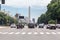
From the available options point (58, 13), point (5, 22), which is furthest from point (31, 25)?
point (5, 22)

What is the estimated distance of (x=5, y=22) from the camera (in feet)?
430

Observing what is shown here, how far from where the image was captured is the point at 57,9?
355 ft

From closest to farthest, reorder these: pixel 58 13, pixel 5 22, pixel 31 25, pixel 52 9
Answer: pixel 31 25 < pixel 58 13 < pixel 52 9 < pixel 5 22

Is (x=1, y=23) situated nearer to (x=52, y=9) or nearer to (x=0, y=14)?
(x=0, y=14)

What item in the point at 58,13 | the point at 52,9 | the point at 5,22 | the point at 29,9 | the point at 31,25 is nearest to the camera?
the point at 31,25

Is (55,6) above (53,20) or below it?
above

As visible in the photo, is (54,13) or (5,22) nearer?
(54,13)

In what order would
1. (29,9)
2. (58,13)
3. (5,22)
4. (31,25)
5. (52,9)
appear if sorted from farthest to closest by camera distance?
(29,9), (5,22), (52,9), (58,13), (31,25)

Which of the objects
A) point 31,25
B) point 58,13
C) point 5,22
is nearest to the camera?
point 31,25

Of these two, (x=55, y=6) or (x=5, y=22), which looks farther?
(x=5, y=22)

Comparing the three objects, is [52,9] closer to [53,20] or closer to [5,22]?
[53,20]

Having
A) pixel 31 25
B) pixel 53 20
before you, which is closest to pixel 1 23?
pixel 53 20

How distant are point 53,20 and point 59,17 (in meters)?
11.7

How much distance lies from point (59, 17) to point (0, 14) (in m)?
38.7
